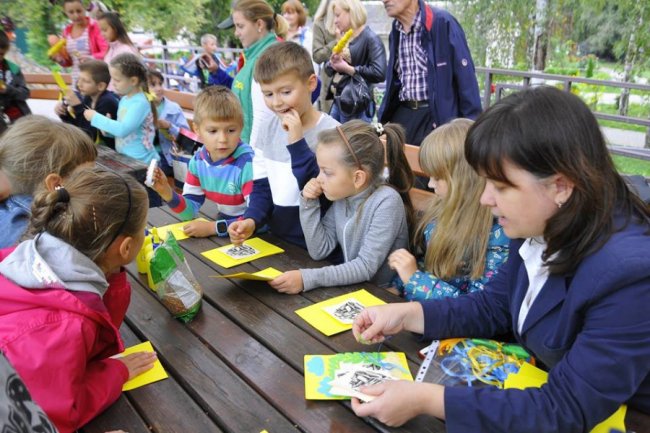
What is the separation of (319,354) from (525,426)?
60 centimetres

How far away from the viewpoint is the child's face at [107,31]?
563cm

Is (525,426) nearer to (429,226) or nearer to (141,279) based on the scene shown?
(429,226)

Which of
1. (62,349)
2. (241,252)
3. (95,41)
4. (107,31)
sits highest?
(107,31)

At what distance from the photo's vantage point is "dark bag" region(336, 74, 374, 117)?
4270mm

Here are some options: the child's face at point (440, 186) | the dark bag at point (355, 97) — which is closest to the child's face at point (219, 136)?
the child's face at point (440, 186)

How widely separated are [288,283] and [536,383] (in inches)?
35.2

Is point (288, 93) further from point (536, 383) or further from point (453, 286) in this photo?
point (536, 383)

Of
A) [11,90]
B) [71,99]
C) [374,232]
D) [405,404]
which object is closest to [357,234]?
[374,232]

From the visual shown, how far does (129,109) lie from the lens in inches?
166

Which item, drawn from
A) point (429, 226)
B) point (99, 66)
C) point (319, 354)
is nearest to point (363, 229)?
point (429, 226)

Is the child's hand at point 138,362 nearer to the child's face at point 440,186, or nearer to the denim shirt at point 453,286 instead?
the denim shirt at point 453,286

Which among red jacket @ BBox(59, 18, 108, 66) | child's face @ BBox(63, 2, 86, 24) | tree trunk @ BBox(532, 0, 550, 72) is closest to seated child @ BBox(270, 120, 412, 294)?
red jacket @ BBox(59, 18, 108, 66)

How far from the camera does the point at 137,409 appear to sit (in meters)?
1.36

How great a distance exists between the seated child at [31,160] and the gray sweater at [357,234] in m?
1.01
